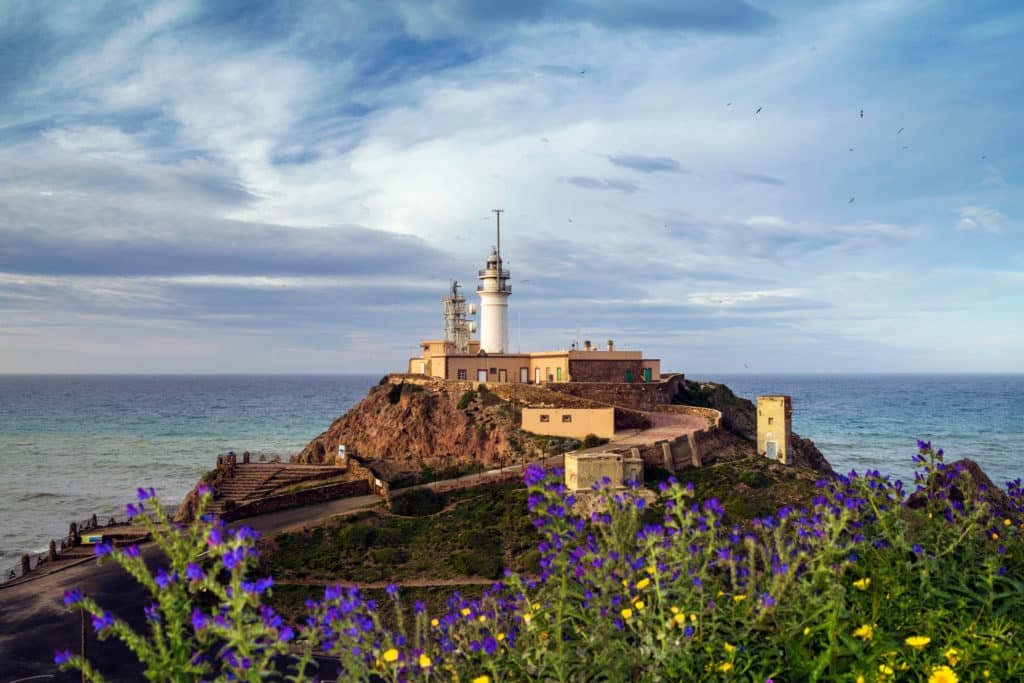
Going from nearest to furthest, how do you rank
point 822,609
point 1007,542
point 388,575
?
1. point 822,609
2. point 1007,542
3. point 388,575

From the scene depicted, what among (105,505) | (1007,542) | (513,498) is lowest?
(105,505)

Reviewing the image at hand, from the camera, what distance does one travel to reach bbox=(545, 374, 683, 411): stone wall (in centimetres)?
5241

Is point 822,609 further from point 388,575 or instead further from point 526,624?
point 388,575

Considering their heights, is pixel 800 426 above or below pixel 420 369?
below

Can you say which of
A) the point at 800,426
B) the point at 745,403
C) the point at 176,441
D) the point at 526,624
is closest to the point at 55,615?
the point at 526,624

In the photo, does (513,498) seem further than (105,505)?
No

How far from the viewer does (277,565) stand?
31125 mm

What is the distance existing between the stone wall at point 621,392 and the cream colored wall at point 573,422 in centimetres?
503

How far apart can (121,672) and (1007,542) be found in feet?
78.4

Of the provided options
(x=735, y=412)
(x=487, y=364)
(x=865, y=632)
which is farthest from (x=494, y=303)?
(x=865, y=632)

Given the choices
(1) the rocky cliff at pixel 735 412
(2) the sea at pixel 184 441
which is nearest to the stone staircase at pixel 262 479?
(2) the sea at pixel 184 441

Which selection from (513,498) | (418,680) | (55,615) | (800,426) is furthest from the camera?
(800,426)

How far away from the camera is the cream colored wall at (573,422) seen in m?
45.3

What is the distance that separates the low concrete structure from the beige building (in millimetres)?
19471
